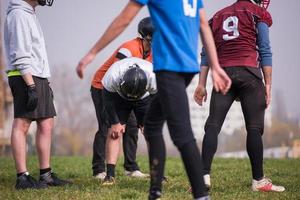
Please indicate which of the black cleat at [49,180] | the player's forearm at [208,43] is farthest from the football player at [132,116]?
the player's forearm at [208,43]

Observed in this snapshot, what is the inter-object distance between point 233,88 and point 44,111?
2.21m

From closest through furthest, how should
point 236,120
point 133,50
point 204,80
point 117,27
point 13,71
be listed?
point 117,27 → point 204,80 → point 13,71 → point 133,50 → point 236,120

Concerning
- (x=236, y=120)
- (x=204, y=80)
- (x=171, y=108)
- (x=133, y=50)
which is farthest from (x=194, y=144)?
(x=236, y=120)

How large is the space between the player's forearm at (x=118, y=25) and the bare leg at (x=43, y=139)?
2.82 metres

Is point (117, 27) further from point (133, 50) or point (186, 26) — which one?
point (133, 50)

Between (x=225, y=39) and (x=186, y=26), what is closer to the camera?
(x=186, y=26)

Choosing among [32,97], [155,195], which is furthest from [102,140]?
[155,195]

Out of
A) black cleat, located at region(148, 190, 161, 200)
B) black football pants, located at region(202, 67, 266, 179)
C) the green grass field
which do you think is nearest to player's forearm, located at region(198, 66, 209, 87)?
black football pants, located at region(202, 67, 266, 179)

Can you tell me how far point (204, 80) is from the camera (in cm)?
640

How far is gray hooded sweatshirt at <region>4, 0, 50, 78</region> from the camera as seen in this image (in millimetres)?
6664

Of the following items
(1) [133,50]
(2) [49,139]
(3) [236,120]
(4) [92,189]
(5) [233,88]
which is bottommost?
(3) [236,120]

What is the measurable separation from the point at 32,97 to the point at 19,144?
60 cm

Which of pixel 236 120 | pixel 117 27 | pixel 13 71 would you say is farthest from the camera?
pixel 236 120

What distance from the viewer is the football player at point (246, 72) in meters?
6.52
